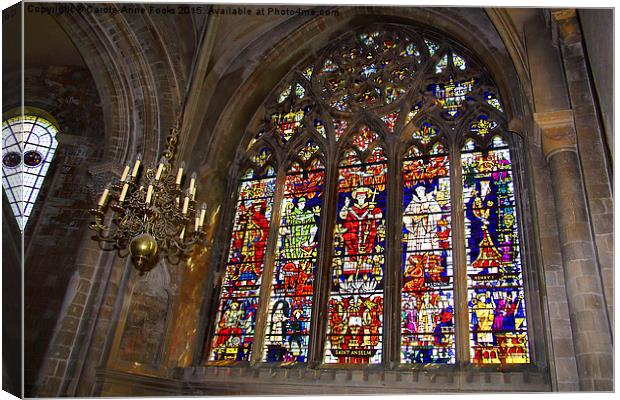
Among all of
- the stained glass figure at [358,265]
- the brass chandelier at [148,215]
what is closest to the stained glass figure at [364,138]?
the stained glass figure at [358,265]

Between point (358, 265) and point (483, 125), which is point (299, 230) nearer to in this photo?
point (358, 265)

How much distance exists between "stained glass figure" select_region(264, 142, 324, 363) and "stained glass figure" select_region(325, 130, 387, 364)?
34 centimetres

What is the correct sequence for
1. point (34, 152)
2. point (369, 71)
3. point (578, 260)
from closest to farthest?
point (578, 260) < point (34, 152) < point (369, 71)

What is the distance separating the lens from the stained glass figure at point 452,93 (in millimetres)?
8961

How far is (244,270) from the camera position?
8.34 metres

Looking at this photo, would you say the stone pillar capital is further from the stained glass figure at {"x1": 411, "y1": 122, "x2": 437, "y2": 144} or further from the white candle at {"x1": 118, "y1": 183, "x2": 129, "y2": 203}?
the white candle at {"x1": 118, "y1": 183, "x2": 129, "y2": 203}

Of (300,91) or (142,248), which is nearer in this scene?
(142,248)

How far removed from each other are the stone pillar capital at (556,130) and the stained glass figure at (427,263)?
6.65ft

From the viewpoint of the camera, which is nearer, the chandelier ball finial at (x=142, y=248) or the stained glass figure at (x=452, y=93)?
the chandelier ball finial at (x=142, y=248)

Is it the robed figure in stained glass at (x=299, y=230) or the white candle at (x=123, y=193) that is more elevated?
the robed figure in stained glass at (x=299, y=230)

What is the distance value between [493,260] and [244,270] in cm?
358

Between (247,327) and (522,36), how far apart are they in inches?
213

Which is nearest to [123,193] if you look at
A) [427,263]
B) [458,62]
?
[427,263]

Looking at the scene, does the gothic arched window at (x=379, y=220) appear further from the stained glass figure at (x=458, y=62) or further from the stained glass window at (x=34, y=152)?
the stained glass window at (x=34, y=152)
